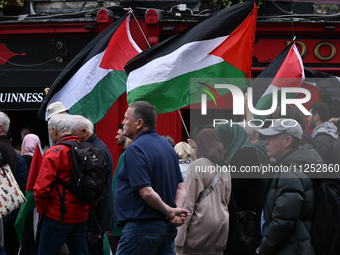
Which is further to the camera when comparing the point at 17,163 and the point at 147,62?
the point at 147,62

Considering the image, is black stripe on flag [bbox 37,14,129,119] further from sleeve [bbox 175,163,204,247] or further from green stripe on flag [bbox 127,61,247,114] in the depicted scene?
sleeve [bbox 175,163,204,247]

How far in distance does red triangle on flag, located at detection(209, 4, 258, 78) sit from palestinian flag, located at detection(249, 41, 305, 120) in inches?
19.3

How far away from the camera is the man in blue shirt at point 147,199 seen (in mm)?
3639

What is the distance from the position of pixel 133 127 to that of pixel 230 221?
4.53 ft

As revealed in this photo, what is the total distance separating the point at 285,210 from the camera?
3.33 metres

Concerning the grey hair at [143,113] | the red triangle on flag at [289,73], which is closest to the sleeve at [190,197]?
the grey hair at [143,113]

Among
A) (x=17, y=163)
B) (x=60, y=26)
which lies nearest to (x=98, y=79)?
(x=17, y=163)

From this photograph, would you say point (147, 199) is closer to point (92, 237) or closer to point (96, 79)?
point (92, 237)

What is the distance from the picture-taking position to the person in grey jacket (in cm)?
334

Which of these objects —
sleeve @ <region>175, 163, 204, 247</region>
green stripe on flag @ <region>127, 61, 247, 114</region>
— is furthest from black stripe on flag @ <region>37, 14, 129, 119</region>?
sleeve @ <region>175, 163, 204, 247</region>

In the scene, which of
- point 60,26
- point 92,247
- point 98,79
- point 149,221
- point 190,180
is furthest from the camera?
point 60,26

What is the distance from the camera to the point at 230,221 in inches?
176

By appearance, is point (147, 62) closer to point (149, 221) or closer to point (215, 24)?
point (215, 24)
